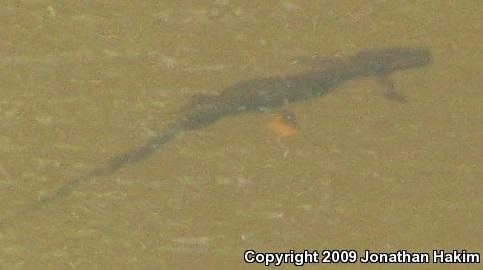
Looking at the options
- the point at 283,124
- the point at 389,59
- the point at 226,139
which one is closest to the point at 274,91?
the point at 283,124

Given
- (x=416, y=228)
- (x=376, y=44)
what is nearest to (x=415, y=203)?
(x=416, y=228)

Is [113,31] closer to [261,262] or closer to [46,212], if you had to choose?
[46,212]

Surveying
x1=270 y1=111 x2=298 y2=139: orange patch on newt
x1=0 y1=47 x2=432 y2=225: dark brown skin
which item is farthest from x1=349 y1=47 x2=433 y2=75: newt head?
x1=270 y1=111 x2=298 y2=139: orange patch on newt

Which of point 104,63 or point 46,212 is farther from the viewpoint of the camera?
point 104,63

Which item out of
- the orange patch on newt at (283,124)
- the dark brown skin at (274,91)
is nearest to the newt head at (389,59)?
the dark brown skin at (274,91)

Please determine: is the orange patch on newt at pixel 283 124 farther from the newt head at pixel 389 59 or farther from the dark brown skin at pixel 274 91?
the newt head at pixel 389 59

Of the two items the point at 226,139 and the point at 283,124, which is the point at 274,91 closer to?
the point at 283,124

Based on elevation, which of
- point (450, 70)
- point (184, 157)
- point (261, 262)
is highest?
point (450, 70)
